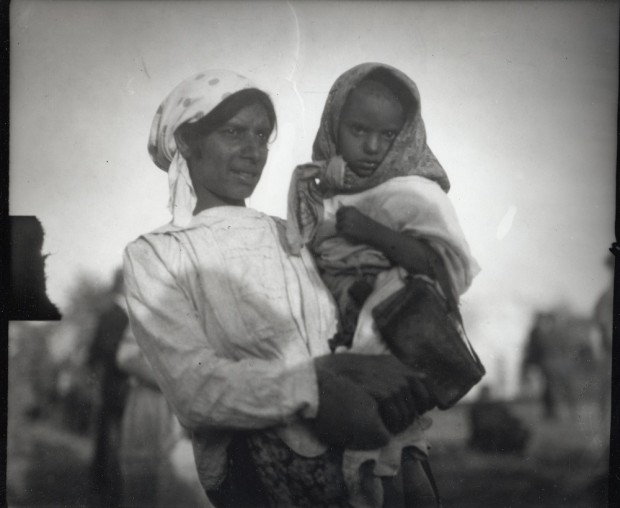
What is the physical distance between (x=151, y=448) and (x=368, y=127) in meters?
1.34

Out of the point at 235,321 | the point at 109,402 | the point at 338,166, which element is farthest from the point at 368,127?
the point at 109,402

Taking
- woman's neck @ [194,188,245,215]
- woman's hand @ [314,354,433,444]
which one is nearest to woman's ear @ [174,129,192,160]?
woman's neck @ [194,188,245,215]

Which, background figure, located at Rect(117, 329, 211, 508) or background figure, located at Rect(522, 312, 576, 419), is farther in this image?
background figure, located at Rect(522, 312, 576, 419)

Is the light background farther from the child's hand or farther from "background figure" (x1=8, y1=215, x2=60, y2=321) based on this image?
the child's hand

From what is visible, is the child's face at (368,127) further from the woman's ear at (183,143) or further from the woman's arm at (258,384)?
the woman's arm at (258,384)

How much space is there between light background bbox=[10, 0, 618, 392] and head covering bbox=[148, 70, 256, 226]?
0.05 meters

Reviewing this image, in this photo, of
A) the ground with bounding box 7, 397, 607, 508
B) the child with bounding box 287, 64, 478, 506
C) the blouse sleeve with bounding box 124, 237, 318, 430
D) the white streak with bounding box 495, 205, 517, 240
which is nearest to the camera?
the blouse sleeve with bounding box 124, 237, 318, 430

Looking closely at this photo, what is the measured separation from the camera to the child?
2.77m

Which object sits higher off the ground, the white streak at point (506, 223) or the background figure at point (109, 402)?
the white streak at point (506, 223)

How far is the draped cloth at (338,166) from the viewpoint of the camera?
112 inches

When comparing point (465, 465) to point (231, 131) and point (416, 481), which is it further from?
point (231, 131)

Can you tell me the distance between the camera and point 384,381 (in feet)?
8.92

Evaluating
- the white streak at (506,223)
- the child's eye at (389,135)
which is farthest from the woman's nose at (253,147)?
the white streak at (506,223)

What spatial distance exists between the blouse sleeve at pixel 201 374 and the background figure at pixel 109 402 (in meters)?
0.11
